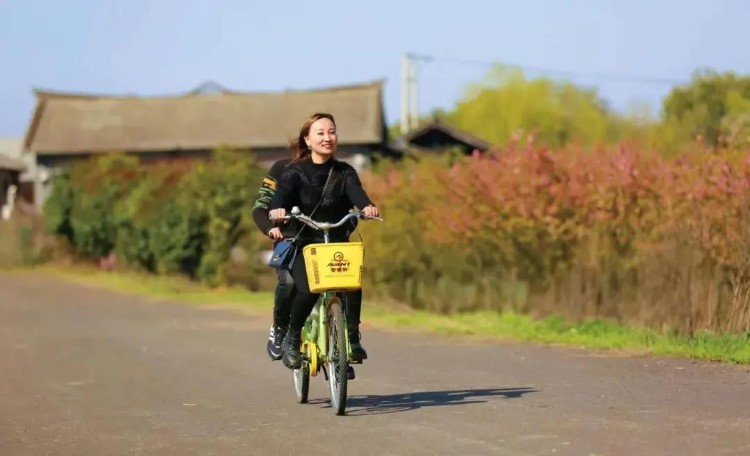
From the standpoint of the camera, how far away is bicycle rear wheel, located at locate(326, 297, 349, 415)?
8562 mm

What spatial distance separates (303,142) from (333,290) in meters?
1.16

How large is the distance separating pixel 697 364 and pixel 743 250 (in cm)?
253

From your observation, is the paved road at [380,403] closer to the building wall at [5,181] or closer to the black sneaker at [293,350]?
the black sneaker at [293,350]

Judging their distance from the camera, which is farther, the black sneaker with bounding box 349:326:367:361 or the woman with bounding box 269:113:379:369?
the woman with bounding box 269:113:379:369

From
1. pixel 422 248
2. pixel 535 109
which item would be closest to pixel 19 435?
pixel 422 248

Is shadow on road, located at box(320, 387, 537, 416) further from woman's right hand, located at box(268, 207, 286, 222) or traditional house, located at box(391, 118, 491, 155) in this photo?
traditional house, located at box(391, 118, 491, 155)

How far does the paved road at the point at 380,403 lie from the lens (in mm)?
7379

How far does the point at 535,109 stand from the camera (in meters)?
69.8

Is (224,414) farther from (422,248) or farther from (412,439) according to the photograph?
(422,248)

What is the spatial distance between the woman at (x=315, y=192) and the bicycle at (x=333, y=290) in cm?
13

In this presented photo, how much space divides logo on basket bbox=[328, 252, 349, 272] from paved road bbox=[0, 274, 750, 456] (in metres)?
0.99

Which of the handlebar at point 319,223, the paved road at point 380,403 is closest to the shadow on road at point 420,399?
the paved road at point 380,403

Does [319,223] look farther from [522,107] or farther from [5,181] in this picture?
[522,107]

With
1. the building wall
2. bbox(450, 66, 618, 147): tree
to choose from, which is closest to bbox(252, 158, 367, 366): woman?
the building wall
